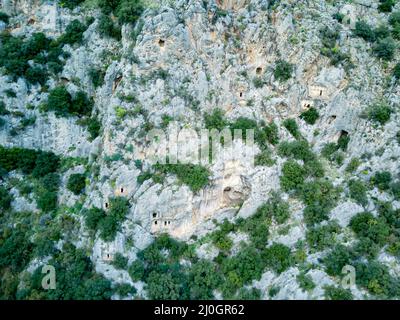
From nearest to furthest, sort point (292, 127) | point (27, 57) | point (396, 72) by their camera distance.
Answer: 1. point (396, 72)
2. point (292, 127)
3. point (27, 57)

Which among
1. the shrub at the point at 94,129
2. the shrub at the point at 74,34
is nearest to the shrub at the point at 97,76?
the shrub at the point at 74,34

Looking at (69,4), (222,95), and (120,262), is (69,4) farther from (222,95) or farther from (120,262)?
(120,262)

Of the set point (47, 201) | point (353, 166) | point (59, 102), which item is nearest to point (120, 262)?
point (47, 201)

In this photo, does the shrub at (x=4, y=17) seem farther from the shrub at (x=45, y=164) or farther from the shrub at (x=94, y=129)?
the shrub at (x=94, y=129)

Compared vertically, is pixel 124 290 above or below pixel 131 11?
below
